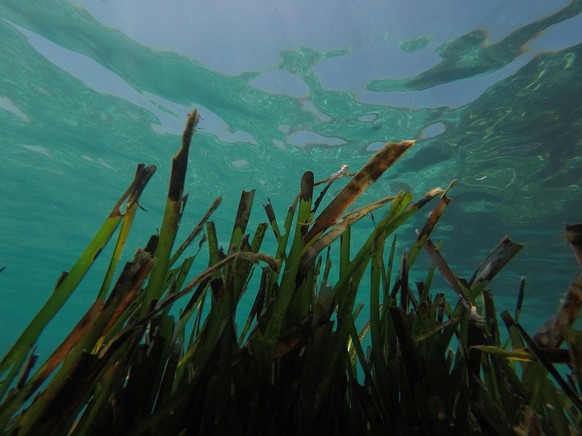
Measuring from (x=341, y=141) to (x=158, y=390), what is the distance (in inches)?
512

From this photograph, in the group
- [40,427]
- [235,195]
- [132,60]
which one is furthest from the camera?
[235,195]

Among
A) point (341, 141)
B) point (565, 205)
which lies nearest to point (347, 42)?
point (341, 141)

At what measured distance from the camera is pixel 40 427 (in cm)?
85

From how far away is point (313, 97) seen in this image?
11914 millimetres

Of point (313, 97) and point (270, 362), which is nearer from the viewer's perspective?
point (270, 362)

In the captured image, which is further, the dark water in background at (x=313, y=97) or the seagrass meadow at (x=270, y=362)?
the dark water in background at (x=313, y=97)

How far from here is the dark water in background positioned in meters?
9.55

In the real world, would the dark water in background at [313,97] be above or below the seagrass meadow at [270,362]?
above

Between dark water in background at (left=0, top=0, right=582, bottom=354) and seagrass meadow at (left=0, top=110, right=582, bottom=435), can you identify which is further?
dark water in background at (left=0, top=0, right=582, bottom=354)

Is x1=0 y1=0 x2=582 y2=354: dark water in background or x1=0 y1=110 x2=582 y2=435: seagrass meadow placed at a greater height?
x1=0 y1=0 x2=582 y2=354: dark water in background

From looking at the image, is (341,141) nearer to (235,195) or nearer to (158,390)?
(235,195)

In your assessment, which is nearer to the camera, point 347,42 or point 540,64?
point 540,64

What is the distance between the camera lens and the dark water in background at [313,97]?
31.3 feet

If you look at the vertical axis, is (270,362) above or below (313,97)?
below
